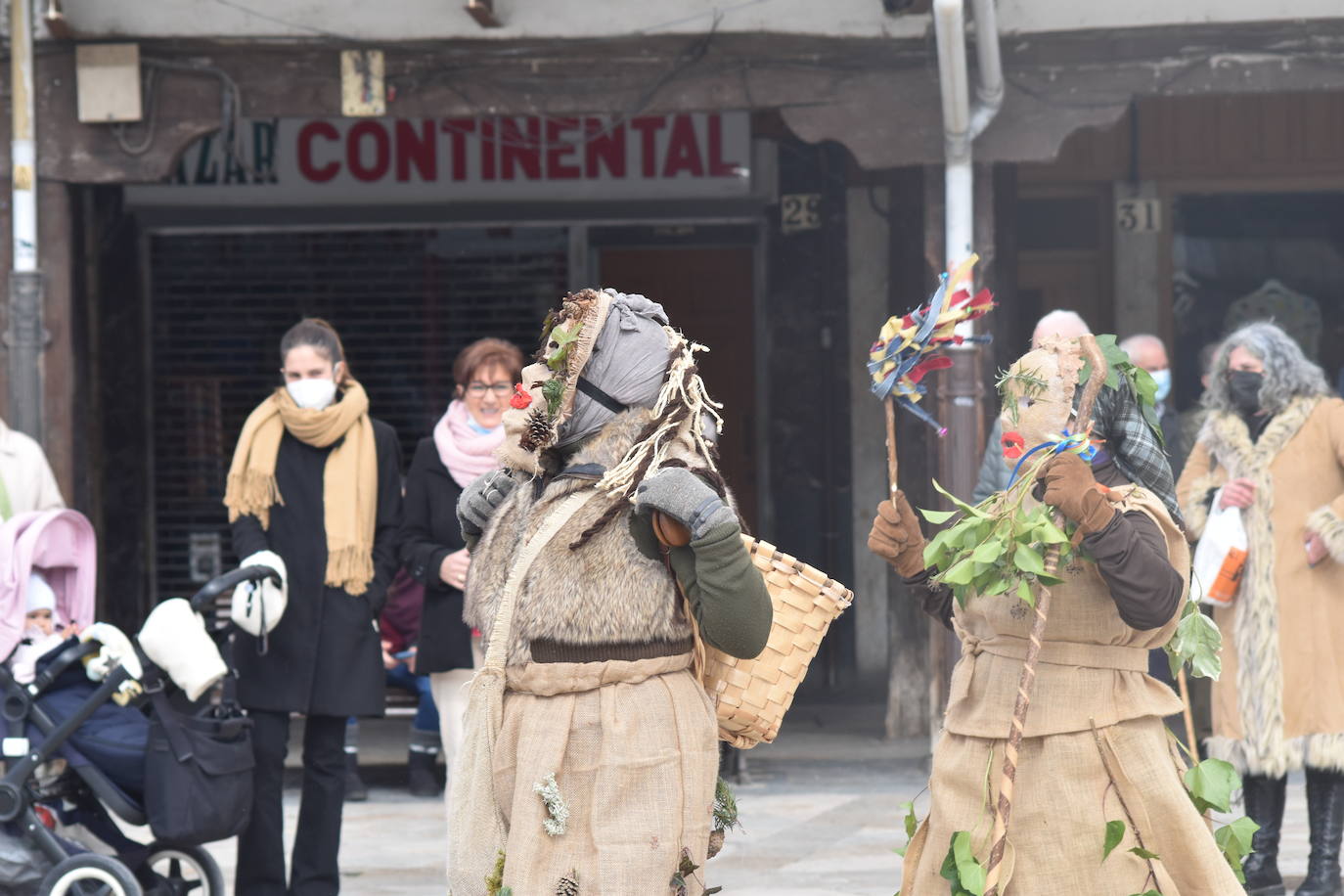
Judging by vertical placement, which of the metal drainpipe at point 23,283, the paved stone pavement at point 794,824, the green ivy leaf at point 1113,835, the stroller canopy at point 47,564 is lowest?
the paved stone pavement at point 794,824

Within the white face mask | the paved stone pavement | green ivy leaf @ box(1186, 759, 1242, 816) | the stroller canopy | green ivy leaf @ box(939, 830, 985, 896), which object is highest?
the white face mask

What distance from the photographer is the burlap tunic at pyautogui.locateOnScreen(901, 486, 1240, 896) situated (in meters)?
4.19

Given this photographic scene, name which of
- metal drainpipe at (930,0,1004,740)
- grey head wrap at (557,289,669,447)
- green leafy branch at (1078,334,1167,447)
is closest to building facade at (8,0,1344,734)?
metal drainpipe at (930,0,1004,740)

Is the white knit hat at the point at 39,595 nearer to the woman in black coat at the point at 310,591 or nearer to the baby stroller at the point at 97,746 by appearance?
the baby stroller at the point at 97,746

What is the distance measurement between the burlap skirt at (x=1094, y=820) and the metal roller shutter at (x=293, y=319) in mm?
7046

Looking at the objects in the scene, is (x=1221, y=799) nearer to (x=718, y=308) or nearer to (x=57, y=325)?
(x=57, y=325)

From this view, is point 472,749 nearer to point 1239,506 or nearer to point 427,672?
point 427,672

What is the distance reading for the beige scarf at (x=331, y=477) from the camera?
6.14 meters

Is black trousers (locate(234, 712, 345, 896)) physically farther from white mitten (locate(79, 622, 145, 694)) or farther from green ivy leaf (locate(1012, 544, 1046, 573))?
green ivy leaf (locate(1012, 544, 1046, 573))

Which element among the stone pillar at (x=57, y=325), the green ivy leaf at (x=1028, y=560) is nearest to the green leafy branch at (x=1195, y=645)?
the green ivy leaf at (x=1028, y=560)

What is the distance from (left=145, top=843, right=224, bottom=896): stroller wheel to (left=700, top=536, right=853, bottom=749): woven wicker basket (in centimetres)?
261

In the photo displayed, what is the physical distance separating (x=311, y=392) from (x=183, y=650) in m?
0.99

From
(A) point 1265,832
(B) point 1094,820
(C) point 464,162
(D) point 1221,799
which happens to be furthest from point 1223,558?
(C) point 464,162

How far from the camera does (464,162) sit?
1072 centimetres
